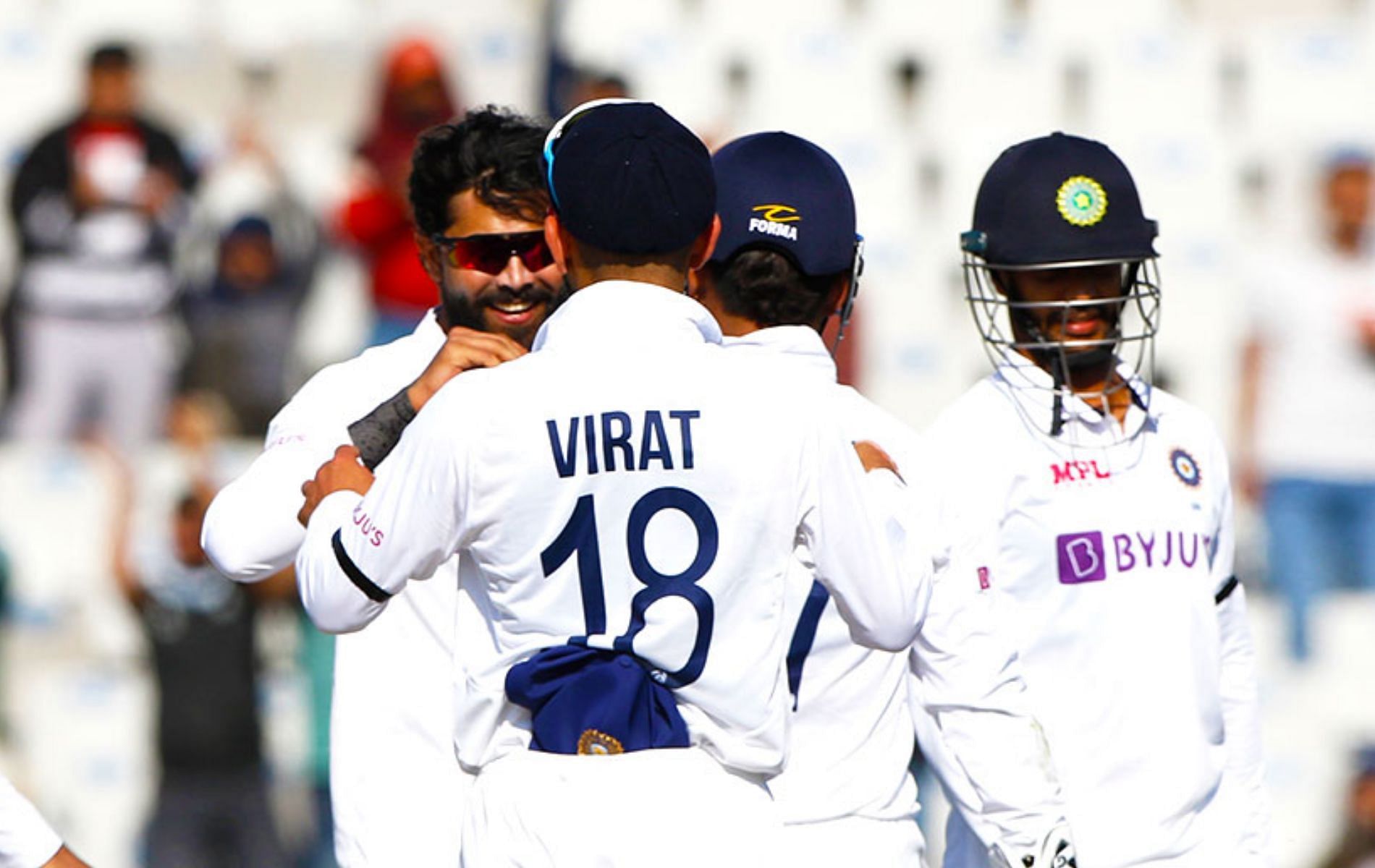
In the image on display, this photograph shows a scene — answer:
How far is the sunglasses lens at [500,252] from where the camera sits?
3979 millimetres

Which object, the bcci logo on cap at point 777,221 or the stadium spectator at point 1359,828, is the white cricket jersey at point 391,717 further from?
the stadium spectator at point 1359,828

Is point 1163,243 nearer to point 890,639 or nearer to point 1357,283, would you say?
point 1357,283

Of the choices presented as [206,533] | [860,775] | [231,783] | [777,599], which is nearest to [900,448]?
[860,775]

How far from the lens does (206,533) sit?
146 inches

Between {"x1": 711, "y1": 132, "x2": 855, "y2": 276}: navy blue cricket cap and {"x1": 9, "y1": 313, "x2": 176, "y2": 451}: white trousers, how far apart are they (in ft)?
18.1

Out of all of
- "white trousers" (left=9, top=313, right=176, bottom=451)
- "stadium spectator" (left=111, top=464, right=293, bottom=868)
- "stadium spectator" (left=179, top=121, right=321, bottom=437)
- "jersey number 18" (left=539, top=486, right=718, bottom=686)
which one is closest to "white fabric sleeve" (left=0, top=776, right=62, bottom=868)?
"jersey number 18" (left=539, top=486, right=718, bottom=686)

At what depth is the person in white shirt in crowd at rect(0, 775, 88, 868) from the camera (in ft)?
11.6

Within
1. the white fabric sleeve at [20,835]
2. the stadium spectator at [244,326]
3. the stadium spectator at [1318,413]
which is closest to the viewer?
the white fabric sleeve at [20,835]

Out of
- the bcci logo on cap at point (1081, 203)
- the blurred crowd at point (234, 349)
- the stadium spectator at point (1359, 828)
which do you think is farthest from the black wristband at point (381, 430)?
the stadium spectator at point (1359, 828)

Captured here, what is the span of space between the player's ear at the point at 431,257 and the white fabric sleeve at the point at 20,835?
1.16 meters

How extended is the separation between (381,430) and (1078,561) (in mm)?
1413

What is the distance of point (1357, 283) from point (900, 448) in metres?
5.07

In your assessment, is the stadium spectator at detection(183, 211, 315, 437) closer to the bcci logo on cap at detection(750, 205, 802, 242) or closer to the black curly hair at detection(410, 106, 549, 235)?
the black curly hair at detection(410, 106, 549, 235)

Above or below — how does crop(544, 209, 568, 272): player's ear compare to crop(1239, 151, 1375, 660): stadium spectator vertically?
above
